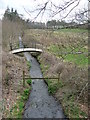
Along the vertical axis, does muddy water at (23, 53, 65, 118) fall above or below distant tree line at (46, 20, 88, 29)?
below

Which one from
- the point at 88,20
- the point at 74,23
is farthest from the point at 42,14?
the point at 88,20

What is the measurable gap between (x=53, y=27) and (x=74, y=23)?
2.02 feet

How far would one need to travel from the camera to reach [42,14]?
10.1 feet

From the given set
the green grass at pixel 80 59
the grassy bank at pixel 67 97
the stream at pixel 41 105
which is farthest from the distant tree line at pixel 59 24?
the stream at pixel 41 105

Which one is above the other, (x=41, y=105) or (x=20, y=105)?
(x=20, y=105)

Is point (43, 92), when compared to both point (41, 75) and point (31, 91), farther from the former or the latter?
point (41, 75)

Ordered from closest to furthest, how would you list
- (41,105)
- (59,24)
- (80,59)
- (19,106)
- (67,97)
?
(59,24) → (80,59) → (19,106) → (41,105) → (67,97)

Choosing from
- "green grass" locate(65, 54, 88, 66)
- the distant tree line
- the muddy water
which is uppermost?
the distant tree line

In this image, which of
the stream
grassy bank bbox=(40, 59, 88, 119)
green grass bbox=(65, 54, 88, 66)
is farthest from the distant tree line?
the stream

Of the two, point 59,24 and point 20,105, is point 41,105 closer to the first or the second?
point 20,105

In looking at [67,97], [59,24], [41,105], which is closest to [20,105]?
[41,105]

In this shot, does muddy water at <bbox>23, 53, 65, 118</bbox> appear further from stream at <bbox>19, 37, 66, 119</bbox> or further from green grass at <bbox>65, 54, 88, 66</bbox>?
green grass at <bbox>65, 54, 88, 66</bbox>

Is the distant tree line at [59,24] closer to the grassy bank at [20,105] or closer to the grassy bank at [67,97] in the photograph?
the grassy bank at [67,97]

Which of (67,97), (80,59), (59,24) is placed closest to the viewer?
(59,24)
